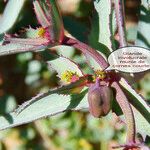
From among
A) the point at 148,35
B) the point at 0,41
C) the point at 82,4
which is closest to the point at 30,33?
the point at 0,41

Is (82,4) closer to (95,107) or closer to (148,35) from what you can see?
(148,35)

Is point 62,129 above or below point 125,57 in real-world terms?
below

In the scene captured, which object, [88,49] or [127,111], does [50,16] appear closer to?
[88,49]

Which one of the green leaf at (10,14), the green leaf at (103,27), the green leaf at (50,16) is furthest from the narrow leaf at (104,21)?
the green leaf at (10,14)

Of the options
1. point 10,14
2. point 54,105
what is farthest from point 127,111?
point 10,14

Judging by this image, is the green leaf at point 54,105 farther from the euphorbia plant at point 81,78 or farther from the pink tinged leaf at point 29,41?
the pink tinged leaf at point 29,41

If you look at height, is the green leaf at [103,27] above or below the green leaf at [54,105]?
above
